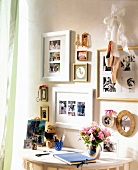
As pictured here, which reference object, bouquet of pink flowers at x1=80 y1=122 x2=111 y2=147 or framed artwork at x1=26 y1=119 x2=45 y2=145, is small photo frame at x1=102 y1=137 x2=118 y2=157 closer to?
bouquet of pink flowers at x1=80 y1=122 x2=111 y2=147

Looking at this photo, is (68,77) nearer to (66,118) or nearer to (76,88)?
(76,88)

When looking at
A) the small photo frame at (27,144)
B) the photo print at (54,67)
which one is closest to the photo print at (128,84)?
the photo print at (54,67)

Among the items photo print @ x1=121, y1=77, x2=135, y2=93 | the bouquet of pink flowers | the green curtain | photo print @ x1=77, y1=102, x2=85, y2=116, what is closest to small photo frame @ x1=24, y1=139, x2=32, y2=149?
the green curtain

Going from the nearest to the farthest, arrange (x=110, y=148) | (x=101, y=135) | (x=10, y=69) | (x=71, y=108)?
(x=101, y=135)
(x=110, y=148)
(x=71, y=108)
(x=10, y=69)

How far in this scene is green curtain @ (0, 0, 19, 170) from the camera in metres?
3.30

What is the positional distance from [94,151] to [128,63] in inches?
30.2

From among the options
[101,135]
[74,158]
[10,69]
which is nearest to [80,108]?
[101,135]

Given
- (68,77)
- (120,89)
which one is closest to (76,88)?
(68,77)

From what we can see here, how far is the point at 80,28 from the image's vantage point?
3.15 meters

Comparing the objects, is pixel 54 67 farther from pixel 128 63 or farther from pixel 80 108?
pixel 128 63

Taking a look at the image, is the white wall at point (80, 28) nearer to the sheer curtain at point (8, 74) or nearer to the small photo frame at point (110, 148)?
the small photo frame at point (110, 148)

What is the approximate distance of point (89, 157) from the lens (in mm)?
2760

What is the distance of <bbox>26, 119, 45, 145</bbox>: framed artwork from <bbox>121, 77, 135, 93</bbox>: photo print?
0.90 m

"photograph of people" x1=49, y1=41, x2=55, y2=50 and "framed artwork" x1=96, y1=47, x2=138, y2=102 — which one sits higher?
"photograph of people" x1=49, y1=41, x2=55, y2=50
